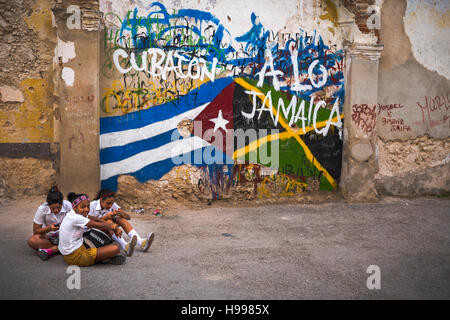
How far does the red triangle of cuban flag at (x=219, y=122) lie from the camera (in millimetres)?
7184

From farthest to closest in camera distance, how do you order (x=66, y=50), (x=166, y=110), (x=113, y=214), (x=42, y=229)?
(x=166, y=110)
(x=66, y=50)
(x=113, y=214)
(x=42, y=229)

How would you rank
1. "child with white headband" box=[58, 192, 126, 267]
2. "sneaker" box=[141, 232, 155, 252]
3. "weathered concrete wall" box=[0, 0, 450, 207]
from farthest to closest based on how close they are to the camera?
"weathered concrete wall" box=[0, 0, 450, 207] → "sneaker" box=[141, 232, 155, 252] → "child with white headband" box=[58, 192, 126, 267]

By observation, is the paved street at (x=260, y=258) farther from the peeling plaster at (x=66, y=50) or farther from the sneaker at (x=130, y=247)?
the peeling plaster at (x=66, y=50)

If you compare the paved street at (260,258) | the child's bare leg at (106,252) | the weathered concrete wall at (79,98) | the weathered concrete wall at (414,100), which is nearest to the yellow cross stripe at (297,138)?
the paved street at (260,258)

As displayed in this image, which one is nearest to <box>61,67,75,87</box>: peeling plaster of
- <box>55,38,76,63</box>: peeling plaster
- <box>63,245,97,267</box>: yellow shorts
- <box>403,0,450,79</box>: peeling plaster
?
<box>55,38,76,63</box>: peeling plaster

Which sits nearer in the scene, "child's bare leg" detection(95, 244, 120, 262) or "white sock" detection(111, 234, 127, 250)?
"child's bare leg" detection(95, 244, 120, 262)

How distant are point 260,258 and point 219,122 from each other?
3211mm

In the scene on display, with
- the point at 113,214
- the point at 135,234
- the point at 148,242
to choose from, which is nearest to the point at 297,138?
the point at 148,242

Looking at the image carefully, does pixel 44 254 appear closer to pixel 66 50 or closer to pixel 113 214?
pixel 113 214

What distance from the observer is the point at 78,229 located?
4176 mm

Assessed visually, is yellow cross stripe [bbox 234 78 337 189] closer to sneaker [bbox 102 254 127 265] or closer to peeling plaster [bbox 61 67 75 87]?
peeling plaster [bbox 61 67 75 87]

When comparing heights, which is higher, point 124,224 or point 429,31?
point 429,31

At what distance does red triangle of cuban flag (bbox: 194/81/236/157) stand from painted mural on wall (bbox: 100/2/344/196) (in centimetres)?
2

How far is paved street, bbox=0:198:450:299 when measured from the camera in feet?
12.4
